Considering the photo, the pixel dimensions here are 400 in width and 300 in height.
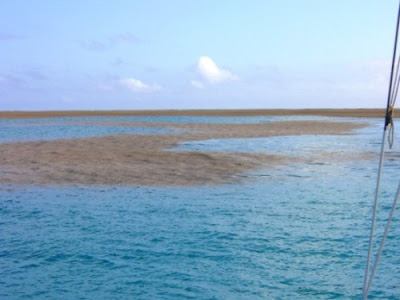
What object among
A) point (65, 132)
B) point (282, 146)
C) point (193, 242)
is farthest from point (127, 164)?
point (65, 132)

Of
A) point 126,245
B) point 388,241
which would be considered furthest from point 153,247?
point 388,241

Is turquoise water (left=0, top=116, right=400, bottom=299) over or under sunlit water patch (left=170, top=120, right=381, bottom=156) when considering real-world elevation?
under

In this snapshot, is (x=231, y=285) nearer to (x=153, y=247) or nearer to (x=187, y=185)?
(x=153, y=247)

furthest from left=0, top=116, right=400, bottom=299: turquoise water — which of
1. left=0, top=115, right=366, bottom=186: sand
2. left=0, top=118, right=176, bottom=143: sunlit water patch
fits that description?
left=0, top=118, right=176, bottom=143: sunlit water patch

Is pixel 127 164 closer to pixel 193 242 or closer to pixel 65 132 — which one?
pixel 193 242

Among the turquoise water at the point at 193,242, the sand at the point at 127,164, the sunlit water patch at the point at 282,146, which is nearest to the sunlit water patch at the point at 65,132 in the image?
the sand at the point at 127,164

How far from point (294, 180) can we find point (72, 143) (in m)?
20.6

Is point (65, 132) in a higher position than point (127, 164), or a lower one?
lower

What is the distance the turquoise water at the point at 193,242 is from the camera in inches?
399

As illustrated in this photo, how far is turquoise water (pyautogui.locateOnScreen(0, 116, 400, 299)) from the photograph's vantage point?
1012 centimetres

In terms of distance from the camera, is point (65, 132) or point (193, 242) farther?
point (65, 132)

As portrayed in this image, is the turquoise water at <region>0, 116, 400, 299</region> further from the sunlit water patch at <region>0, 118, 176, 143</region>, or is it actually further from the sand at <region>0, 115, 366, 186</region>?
the sunlit water patch at <region>0, 118, 176, 143</region>

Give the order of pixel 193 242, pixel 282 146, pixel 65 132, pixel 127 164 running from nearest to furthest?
pixel 193 242
pixel 127 164
pixel 282 146
pixel 65 132

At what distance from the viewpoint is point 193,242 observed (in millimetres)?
12852
